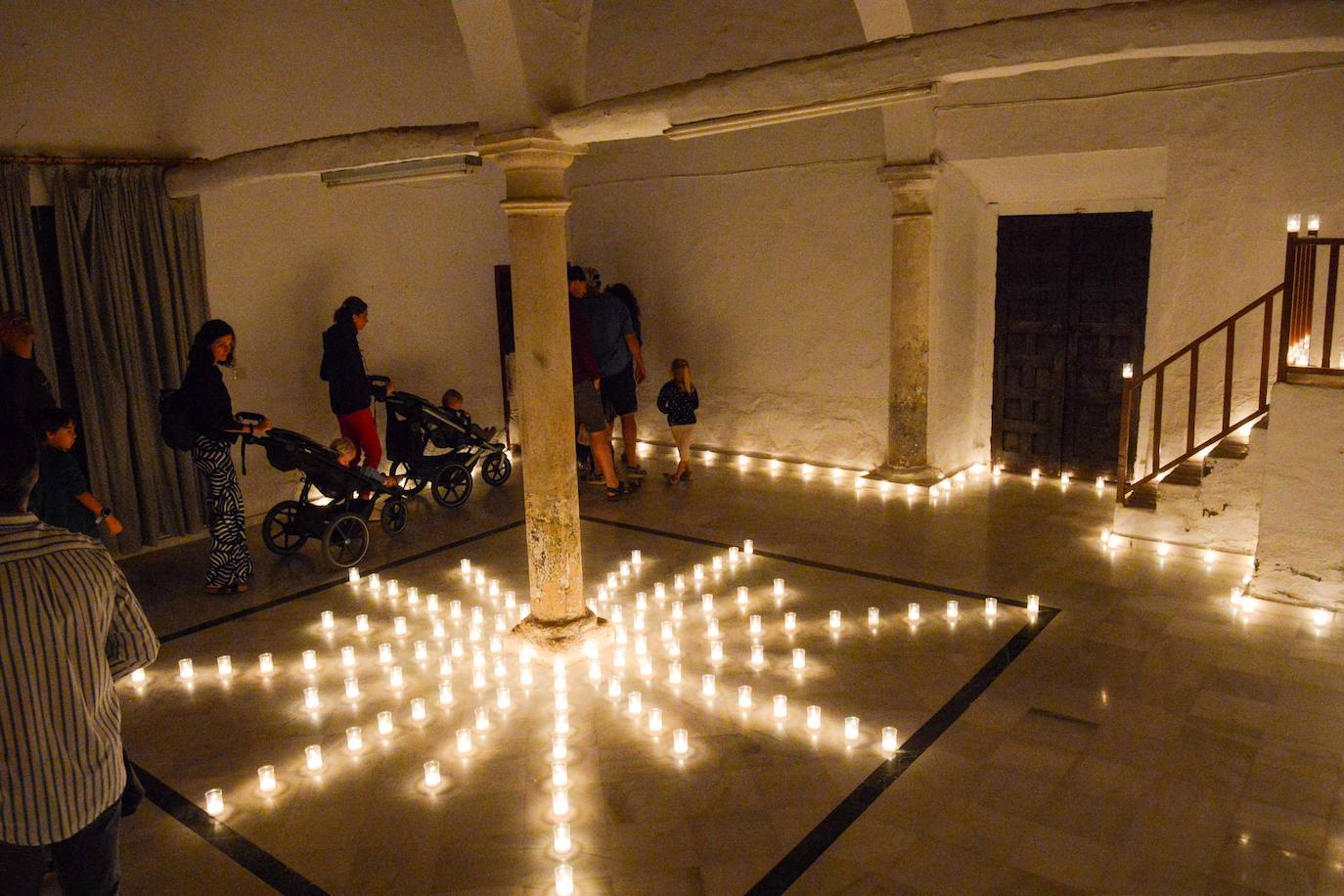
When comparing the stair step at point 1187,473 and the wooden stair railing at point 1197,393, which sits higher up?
the wooden stair railing at point 1197,393

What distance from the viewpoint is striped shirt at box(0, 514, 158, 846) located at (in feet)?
7.61

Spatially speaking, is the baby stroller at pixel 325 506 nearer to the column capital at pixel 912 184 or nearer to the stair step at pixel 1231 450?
the column capital at pixel 912 184

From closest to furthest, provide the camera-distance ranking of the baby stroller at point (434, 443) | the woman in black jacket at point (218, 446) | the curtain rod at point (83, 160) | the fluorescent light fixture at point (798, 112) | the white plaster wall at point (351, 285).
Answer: the fluorescent light fixture at point (798, 112), the woman in black jacket at point (218, 446), the curtain rod at point (83, 160), the white plaster wall at point (351, 285), the baby stroller at point (434, 443)

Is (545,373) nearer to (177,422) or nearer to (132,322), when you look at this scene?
(177,422)

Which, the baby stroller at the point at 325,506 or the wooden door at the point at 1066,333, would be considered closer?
the baby stroller at the point at 325,506

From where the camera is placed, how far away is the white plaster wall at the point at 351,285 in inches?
300

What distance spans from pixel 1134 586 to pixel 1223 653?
1.01 meters

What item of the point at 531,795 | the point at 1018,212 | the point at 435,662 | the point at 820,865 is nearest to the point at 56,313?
the point at 435,662

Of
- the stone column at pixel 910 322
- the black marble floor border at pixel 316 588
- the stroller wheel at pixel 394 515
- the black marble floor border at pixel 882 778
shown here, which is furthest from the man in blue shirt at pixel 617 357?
the black marble floor border at pixel 882 778

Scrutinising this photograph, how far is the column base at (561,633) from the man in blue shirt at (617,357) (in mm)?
3614

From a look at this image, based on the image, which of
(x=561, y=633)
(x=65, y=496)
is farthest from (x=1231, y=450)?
(x=65, y=496)

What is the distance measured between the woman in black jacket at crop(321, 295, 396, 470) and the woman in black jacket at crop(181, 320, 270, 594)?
126 centimetres

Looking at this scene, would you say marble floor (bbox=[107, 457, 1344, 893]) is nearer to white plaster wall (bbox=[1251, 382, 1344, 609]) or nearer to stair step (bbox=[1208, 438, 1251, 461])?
white plaster wall (bbox=[1251, 382, 1344, 609])

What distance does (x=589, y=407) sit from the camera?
8094 millimetres
